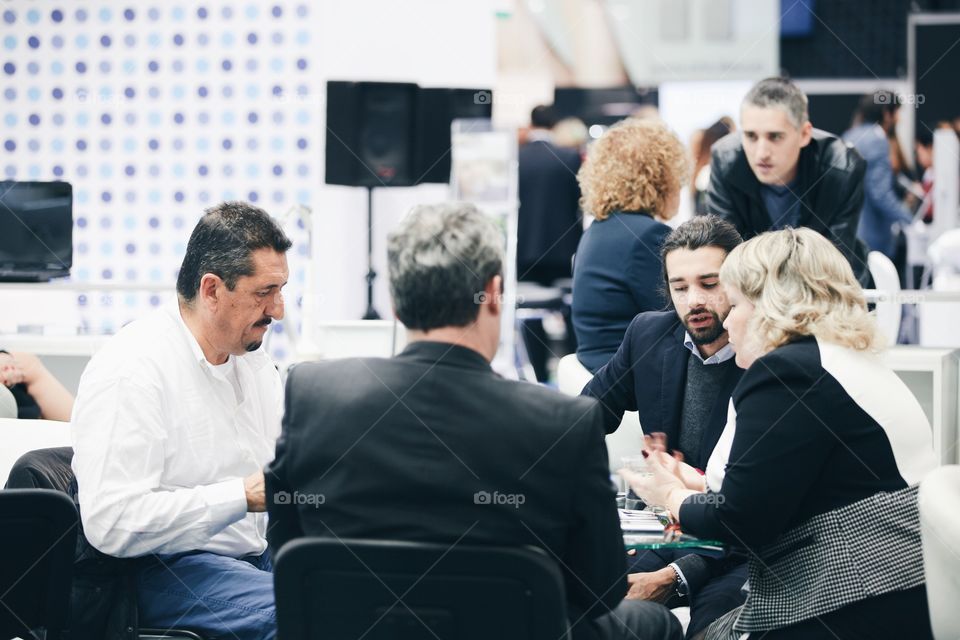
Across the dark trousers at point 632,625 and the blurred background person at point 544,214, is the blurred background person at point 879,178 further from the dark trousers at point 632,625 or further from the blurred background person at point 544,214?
the dark trousers at point 632,625

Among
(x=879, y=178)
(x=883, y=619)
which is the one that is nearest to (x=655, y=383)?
(x=883, y=619)

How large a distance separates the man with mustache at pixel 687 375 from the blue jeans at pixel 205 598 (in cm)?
88

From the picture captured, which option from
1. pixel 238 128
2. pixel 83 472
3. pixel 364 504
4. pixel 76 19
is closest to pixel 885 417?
pixel 364 504

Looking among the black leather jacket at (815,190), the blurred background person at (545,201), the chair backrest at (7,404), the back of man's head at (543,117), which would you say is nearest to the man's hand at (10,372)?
the chair backrest at (7,404)

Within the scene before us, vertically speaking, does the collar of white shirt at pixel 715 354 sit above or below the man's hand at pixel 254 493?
above

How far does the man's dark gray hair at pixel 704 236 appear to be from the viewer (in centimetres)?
277

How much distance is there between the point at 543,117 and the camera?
742 cm

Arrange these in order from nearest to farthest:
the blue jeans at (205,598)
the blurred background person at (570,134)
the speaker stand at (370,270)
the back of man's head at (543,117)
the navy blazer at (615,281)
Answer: the blue jeans at (205,598)
the navy blazer at (615,281)
the speaker stand at (370,270)
the back of man's head at (543,117)
the blurred background person at (570,134)

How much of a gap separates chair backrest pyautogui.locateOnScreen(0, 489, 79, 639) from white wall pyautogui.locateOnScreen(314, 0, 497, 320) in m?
3.98

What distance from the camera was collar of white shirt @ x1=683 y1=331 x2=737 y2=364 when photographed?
8.97ft

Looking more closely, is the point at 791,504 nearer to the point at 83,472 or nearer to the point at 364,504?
the point at 364,504

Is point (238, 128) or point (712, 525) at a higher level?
point (238, 128)

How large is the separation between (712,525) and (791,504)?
0.15 metres

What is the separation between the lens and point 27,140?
6.08 meters
